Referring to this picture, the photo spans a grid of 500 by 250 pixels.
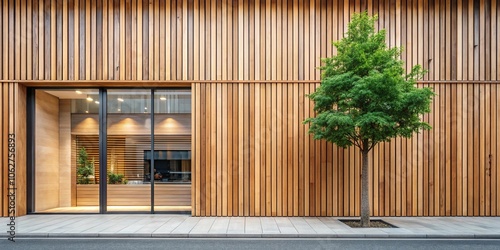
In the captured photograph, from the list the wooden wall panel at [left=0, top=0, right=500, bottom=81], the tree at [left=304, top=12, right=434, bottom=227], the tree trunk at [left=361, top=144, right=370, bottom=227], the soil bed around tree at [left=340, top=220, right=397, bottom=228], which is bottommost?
the soil bed around tree at [left=340, top=220, right=397, bottom=228]

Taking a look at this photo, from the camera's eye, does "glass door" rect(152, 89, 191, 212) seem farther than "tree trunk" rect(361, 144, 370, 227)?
Yes

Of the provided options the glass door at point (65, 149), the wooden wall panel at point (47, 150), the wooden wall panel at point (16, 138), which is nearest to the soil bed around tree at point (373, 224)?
the glass door at point (65, 149)

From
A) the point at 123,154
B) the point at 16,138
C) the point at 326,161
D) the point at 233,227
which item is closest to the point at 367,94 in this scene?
the point at 326,161

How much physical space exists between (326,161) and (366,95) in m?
3.07

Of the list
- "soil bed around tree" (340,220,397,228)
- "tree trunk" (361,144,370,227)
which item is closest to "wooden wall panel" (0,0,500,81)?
"tree trunk" (361,144,370,227)

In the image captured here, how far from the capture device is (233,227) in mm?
8922

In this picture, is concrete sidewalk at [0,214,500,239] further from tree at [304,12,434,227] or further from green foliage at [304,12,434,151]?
green foliage at [304,12,434,151]

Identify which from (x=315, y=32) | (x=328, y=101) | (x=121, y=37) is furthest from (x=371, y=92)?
(x=121, y=37)

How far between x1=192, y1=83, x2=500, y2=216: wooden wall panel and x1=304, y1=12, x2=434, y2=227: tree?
5.18 ft

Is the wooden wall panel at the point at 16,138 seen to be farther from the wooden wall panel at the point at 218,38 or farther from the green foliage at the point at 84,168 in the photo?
the green foliage at the point at 84,168

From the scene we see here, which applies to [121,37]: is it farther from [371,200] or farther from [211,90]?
[371,200]

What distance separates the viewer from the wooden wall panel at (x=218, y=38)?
10938mm

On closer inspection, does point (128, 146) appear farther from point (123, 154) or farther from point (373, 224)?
point (373, 224)

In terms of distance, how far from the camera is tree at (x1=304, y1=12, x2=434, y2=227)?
8.41 metres
